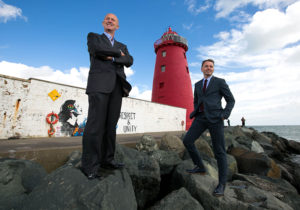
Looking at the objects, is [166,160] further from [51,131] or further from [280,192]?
[51,131]

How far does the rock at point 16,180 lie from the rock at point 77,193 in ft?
1.96

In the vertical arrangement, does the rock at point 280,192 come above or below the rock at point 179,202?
below

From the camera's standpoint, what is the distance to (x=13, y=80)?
5652 mm

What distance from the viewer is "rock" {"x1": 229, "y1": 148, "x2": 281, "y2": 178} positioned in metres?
4.48

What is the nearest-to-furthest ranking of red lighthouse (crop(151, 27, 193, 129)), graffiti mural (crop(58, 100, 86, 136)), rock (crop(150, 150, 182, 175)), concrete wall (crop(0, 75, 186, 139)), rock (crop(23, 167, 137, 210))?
rock (crop(23, 167, 137, 210)) → rock (crop(150, 150, 182, 175)) → concrete wall (crop(0, 75, 186, 139)) → graffiti mural (crop(58, 100, 86, 136)) → red lighthouse (crop(151, 27, 193, 129))

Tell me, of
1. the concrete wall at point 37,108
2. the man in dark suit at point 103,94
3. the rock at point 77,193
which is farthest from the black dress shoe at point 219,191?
the concrete wall at point 37,108

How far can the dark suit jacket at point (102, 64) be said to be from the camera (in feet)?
5.35

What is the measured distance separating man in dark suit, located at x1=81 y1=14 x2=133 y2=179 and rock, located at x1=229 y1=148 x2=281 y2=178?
448 centimetres

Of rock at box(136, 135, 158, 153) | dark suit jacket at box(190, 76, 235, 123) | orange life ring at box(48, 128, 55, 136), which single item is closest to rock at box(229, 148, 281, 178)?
rock at box(136, 135, 158, 153)

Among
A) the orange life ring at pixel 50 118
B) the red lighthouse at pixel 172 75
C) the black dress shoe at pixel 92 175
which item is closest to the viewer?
the black dress shoe at pixel 92 175

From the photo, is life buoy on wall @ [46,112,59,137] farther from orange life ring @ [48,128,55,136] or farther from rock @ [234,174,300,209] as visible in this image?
rock @ [234,174,300,209]

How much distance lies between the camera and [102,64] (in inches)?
67.0

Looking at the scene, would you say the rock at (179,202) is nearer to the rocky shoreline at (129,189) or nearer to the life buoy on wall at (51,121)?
the rocky shoreline at (129,189)

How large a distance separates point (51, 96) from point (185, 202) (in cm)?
657
